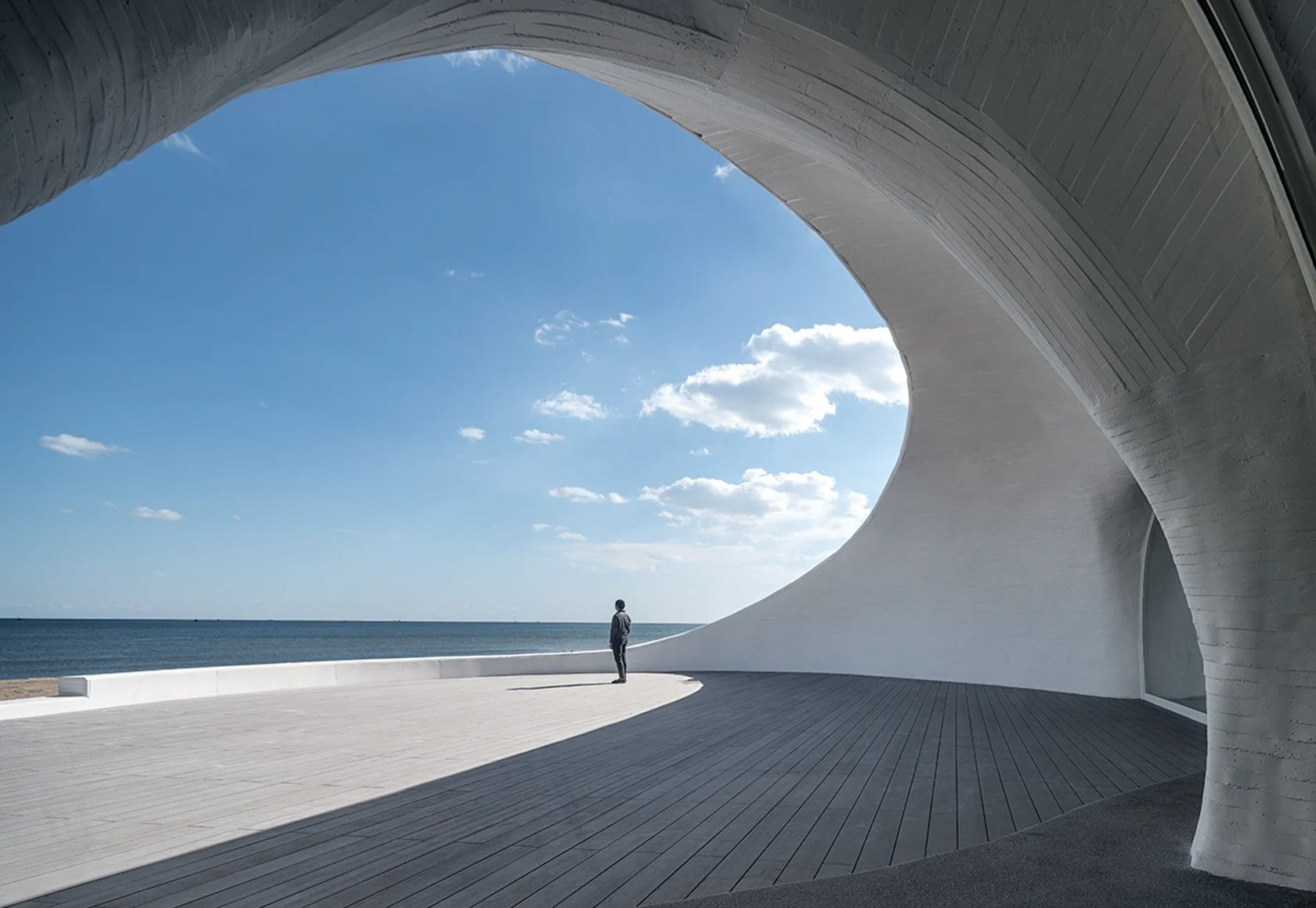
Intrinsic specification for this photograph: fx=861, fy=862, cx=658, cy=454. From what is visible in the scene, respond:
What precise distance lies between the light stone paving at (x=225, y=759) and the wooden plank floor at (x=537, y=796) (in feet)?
0.09

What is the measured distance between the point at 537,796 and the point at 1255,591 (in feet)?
12.9

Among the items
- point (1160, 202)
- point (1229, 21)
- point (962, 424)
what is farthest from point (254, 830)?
point (962, 424)

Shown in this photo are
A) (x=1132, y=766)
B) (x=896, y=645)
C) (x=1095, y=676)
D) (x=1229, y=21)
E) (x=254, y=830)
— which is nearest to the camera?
(x=1229, y=21)

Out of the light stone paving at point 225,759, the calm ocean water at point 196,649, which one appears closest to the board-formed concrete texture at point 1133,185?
the light stone paving at point 225,759

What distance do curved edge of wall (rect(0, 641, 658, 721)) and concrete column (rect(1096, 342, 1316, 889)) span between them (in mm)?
9483

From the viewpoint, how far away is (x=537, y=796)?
17.0 feet

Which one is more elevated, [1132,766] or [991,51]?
[991,51]

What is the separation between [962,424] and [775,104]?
8464 millimetres

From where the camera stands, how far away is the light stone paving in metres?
4.14

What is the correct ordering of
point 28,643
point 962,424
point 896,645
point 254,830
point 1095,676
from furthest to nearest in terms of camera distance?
point 28,643
point 896,645
point 962,424
point 1095,676
point 254,830

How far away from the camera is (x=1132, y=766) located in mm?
6188

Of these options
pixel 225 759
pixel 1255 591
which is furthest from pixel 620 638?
pixel 1255 591

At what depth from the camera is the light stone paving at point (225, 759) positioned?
13.6 ft

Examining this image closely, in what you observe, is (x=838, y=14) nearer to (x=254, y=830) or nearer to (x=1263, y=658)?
(x=1263, y=658)
